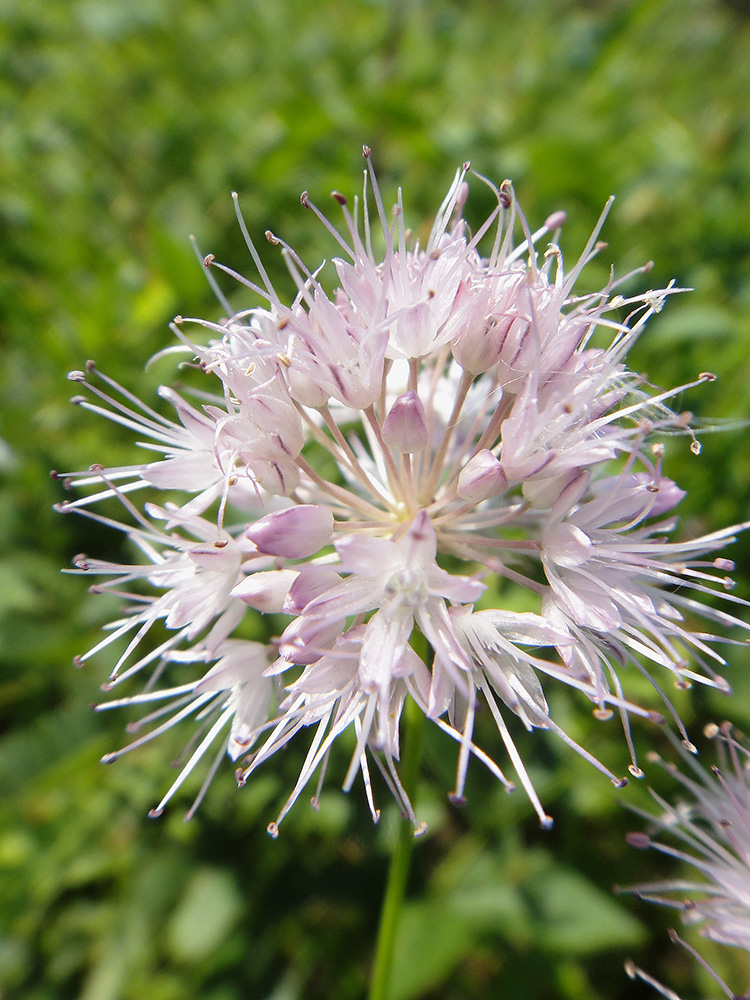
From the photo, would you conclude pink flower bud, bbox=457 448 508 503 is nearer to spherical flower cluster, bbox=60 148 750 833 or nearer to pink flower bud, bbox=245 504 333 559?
spherical flower cluster, bbox=60 148 750 833


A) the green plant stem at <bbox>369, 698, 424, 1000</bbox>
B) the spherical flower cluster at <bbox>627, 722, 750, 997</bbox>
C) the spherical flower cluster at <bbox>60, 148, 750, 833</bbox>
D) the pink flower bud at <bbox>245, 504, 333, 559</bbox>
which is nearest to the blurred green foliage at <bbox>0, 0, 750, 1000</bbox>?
the green plant stem at <bbox>369, 698, 424, 1000</bbox>

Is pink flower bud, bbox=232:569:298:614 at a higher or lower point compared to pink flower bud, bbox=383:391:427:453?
lower

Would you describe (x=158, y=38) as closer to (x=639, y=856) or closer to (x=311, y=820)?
(x=311, y=820)

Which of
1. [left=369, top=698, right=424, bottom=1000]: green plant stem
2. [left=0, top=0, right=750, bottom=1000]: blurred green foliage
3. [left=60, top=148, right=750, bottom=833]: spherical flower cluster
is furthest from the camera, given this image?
[left=0, top=0, right=750, bottom=1000]: blurred green foliage

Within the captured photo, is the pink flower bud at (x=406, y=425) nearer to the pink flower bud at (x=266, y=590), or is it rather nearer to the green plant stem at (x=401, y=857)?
the pink flower bud at (x=266, y=590)

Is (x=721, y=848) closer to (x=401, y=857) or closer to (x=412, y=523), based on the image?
(x=401, y=857)

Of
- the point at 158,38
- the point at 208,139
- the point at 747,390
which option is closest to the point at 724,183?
the point at 747,390
